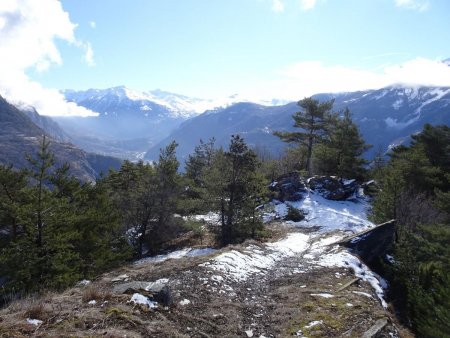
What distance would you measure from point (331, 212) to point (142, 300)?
2614 cm

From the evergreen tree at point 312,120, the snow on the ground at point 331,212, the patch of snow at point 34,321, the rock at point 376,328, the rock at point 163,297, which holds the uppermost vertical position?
the evergreen tree at point 312,120

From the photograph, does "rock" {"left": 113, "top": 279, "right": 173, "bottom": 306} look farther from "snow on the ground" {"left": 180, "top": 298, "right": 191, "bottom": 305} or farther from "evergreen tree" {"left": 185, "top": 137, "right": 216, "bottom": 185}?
"evergreen tree" {"left": 185, "top": 137, "right": 216, "bottom": 185}

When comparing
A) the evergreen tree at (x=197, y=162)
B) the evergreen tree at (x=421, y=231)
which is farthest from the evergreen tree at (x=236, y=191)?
the evergreen tree at (x=197, y=162)

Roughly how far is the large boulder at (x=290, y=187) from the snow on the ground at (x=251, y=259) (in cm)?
1203

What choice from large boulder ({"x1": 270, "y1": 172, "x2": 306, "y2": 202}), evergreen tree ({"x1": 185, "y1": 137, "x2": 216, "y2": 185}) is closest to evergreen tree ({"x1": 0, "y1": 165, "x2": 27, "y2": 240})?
large boulder ({"x1": 270, "y1": 172, "x2": 306, "y2": 202})

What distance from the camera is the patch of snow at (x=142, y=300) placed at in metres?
9.47

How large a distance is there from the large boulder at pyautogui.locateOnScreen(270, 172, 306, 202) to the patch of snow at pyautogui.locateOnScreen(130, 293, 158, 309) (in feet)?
92.8

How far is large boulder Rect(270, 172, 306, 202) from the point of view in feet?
121

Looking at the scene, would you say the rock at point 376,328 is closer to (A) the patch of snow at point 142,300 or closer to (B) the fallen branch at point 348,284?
(B) the fallen branch at point 348,284

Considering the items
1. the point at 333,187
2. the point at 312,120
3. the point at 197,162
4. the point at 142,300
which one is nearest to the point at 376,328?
the point at 142,300

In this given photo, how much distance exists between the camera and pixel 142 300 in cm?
960

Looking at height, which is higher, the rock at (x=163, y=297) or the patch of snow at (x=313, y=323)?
the rock at (x=163, y=297)

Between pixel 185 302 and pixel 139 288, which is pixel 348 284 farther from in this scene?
pixel 139 288

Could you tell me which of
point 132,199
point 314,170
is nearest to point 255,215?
point 132,199
